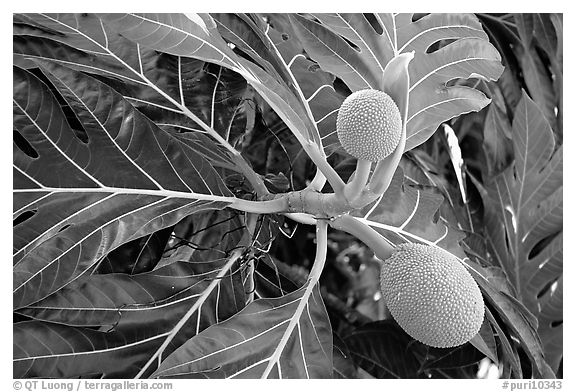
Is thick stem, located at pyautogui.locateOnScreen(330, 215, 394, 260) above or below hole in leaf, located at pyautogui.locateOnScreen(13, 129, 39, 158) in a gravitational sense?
below

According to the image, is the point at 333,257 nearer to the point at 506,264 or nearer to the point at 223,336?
the point at 506,264

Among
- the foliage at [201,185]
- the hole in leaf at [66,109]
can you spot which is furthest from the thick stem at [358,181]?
the hole in leaf at [66,109]

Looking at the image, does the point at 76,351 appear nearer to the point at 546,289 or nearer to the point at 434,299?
the point at 434,299

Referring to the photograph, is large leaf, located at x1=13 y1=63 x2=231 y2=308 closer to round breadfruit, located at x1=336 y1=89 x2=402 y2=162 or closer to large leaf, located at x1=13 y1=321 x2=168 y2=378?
large leaf, located at x1=13 y1=321 x2=168 y2=378

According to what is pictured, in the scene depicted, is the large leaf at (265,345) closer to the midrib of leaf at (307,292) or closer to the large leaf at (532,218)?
the midrib of leaf at (307,292)

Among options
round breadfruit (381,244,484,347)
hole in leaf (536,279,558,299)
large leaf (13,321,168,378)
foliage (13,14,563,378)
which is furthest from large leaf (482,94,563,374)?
large leaf (13,321,168,378)

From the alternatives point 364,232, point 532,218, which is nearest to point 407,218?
point 364,232
